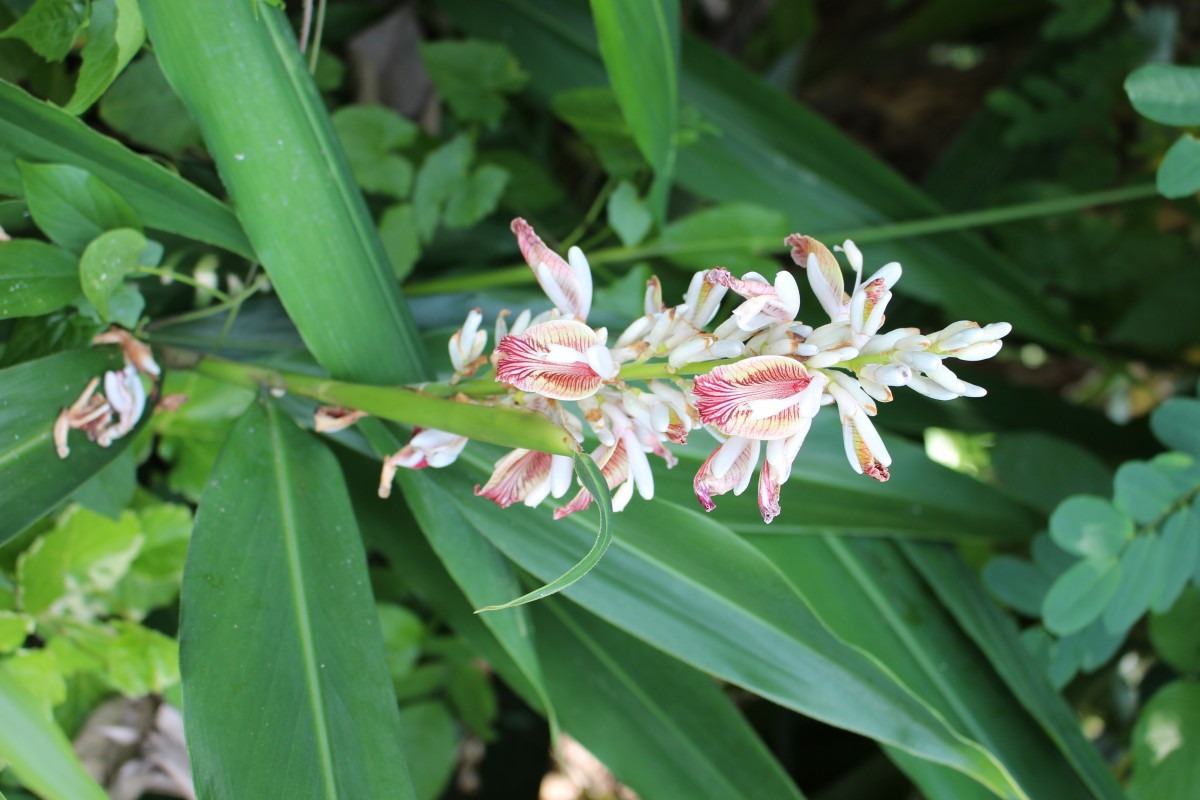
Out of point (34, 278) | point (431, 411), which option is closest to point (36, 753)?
point (431, 411)

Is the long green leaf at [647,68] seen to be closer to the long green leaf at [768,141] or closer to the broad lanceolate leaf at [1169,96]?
the long green leaf at [768,141]

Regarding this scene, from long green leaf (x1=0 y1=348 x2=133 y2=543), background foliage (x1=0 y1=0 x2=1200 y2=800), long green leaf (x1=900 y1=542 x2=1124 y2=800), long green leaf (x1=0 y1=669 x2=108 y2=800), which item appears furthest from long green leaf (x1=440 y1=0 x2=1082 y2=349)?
long green leaf (x1=0 y1=669 x2=108 y2=800)

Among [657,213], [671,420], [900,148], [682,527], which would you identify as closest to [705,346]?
[671,420]

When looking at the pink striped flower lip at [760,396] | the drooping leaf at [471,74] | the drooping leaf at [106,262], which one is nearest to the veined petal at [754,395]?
the pink striped flower lip at [760,396]

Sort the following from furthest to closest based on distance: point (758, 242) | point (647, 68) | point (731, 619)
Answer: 1. point (758, 242)
2. point (647, 68)
3. point (731, 619)

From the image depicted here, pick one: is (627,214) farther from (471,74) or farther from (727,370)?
(727,370)
